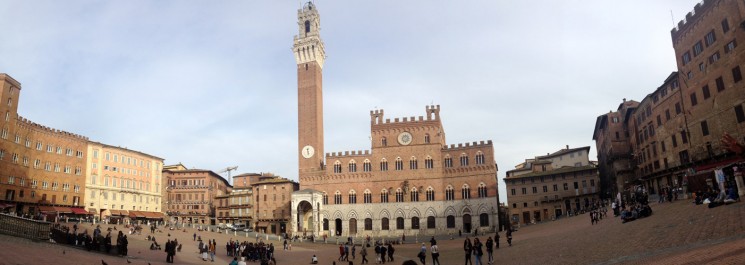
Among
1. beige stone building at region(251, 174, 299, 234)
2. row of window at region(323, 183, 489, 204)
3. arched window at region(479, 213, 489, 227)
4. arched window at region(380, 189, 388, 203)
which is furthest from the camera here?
beige stone building at region(251, 174, 299, 234)

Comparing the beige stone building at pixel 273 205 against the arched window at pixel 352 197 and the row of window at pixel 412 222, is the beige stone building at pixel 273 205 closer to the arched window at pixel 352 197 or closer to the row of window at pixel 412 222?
the row of window at pixel 412 222

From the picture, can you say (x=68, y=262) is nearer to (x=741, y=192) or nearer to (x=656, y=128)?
(x=741, y=192)

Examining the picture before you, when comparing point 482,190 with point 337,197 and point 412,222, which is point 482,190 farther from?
point 337,197

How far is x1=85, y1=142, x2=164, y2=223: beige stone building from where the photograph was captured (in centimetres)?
6794

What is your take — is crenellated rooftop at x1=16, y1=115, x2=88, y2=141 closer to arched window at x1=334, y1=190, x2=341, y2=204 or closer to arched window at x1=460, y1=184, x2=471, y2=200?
arched window at x1=334, y1=190, x2=341, y2=204

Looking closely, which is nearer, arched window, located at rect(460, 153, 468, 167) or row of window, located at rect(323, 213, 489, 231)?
row of window, located at rect(323, 213, 489, 231)

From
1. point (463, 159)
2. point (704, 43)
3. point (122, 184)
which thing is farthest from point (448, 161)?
point (122, 184)

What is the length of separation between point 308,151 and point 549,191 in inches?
1380

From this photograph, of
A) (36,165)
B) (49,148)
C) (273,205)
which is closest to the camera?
(36,165)

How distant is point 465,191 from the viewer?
67375 millimetres

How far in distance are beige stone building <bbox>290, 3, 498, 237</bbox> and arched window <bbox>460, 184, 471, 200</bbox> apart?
0.14 meters

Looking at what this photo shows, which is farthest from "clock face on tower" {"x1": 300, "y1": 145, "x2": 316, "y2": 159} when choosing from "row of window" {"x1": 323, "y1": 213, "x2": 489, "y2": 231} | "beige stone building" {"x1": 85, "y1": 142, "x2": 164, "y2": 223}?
"beige stone building" {"x1": 85, "y1": 142, "x2": 164, "y2": 223}

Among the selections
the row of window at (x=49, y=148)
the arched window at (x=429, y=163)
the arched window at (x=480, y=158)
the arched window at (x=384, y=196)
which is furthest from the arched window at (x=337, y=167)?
the row of window at (x=49, y=148)

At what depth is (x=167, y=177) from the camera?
285ft
